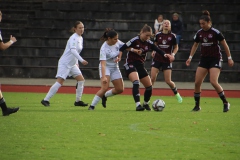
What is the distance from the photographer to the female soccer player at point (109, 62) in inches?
560

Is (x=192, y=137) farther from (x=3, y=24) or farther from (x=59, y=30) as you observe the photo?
(x=3, y=24)

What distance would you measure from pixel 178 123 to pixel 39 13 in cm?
1889

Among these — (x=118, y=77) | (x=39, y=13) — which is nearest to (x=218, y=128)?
(x=118, y=77)

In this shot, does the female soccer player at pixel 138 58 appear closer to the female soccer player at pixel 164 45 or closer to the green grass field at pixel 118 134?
the green grass field at pixel 118 134

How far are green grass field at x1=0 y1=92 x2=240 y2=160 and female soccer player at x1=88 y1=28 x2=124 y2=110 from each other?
0.53 metres

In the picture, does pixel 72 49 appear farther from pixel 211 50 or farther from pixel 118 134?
pixel 118 134

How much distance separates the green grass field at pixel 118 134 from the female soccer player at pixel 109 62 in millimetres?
530

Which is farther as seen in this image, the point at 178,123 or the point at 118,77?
the point at 118,77

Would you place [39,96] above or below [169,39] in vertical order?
below

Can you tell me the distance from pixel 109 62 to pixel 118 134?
4.60 metres

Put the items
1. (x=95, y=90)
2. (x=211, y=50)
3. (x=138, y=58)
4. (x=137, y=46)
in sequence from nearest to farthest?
(x=211, y=50) < (x=137, y=46) < (x=138, y=58) < (x=95, y=90)

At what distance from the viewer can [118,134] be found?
10273mm

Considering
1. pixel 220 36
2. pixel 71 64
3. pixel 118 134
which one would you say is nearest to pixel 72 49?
pixel 71 64

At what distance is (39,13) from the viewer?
29.8 m
